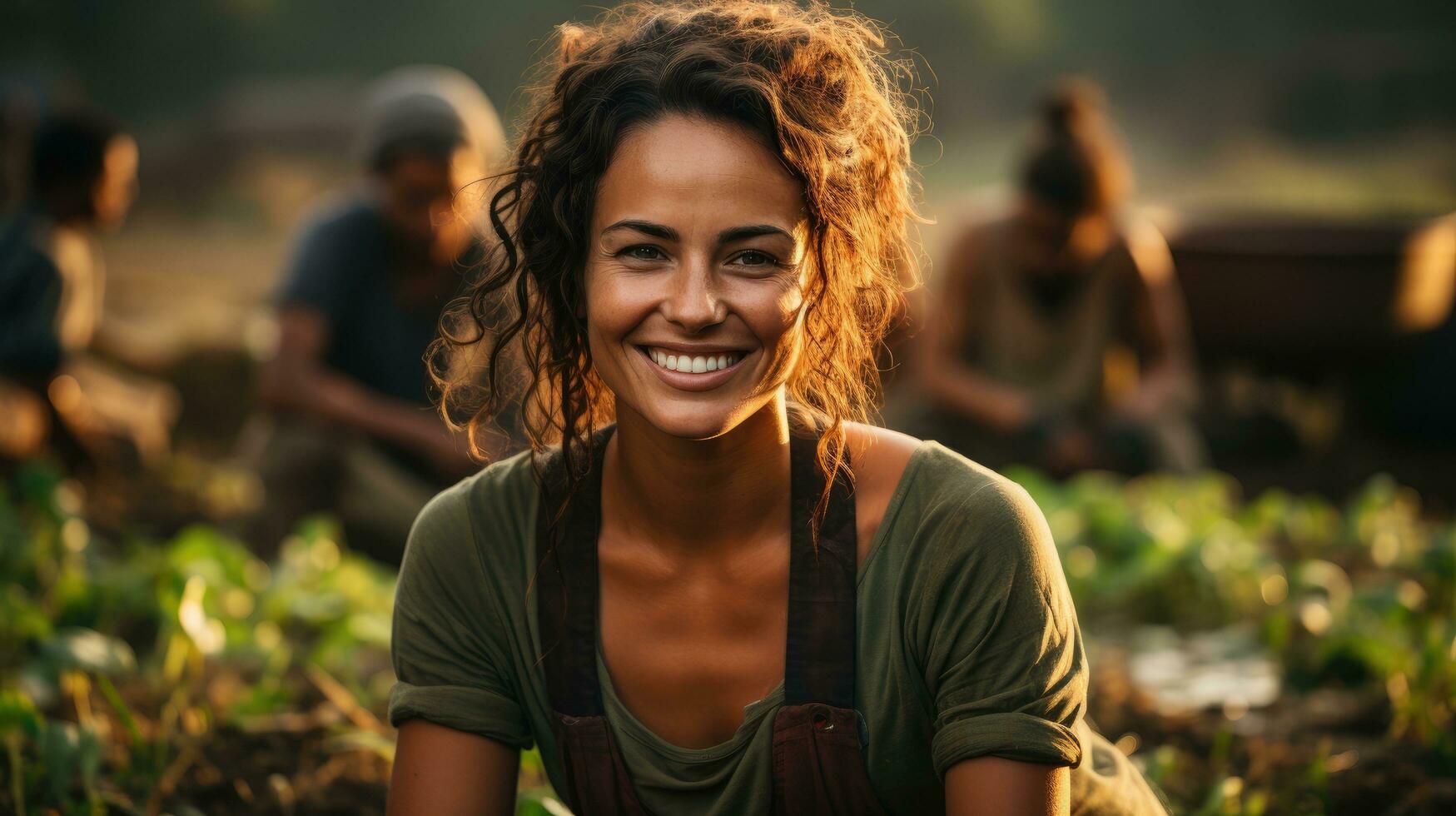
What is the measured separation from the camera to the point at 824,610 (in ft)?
5.46

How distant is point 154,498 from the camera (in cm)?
514

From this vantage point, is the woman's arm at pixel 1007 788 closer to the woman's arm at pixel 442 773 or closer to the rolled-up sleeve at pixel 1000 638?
the rolled-up sleeve at pixel 1000 638

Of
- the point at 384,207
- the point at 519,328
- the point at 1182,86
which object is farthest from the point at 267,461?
the point at 1182,86

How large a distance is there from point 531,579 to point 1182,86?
38.6ft

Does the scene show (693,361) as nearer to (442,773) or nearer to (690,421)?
(690,421)

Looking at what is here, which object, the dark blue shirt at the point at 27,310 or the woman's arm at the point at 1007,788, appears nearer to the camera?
the woman's arm at the point at 1007,788

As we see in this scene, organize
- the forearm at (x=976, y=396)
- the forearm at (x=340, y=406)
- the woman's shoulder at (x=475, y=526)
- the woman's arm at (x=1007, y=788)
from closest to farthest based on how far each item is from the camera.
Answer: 1. the woman's arm at (x=1007, y=788)
2. the woman's shoulder at (x=475, y=526)
3. the forearm at (x=340, y=406)
4. the forearm at (x=976, y=396)

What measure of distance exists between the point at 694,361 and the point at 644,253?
0.14 meters

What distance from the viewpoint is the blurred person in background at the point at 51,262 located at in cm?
461

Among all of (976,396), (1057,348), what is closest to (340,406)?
(976,396)

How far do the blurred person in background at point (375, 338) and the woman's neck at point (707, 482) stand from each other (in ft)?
7.36

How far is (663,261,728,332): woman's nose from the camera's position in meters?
1.59

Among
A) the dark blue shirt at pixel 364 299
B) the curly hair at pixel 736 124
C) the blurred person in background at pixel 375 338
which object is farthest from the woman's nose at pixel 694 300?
the dark blue shirt at pixel 364 299

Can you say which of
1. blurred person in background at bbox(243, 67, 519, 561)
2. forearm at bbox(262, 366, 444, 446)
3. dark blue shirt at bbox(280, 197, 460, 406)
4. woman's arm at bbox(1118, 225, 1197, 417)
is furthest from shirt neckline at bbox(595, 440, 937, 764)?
woman's arm at bbox(1118, 225, 1197, 417)
